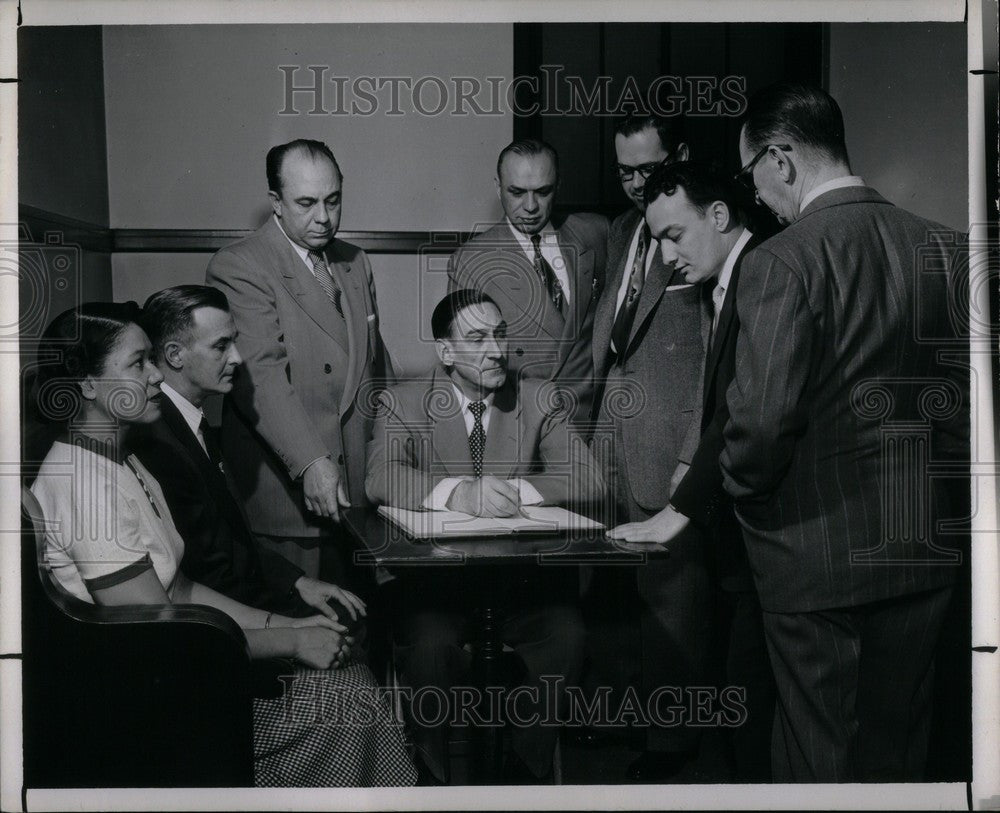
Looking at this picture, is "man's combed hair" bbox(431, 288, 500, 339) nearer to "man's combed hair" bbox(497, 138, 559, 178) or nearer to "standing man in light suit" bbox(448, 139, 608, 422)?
"standing man in light suit" bbox(448, 139, 608, 422)

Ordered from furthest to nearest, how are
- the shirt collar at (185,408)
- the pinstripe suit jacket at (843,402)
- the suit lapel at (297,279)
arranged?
1. the suit lapel at (297,279)
2. the shirt collar at (185,408)
3. the pinstripe suit jacket at (843,402)

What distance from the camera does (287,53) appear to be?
9.99ft

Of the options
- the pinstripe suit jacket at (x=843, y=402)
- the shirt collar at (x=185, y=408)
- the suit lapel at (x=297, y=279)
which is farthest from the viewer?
the suit lapel at (x=297, y=279)

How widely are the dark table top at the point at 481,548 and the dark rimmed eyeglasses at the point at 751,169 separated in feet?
3.60

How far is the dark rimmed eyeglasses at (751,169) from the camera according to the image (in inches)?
117

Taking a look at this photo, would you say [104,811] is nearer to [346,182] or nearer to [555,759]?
[555,759]

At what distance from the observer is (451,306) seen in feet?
9.95

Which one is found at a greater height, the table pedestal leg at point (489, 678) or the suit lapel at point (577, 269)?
the suit lapel at point (577, 269)

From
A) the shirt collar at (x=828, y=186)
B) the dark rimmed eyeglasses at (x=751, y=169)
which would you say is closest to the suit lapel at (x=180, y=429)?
the dark rimmed eyeglasses at (x=751, y=169)

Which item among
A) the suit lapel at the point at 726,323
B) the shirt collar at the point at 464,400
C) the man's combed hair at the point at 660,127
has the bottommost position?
the shirt collar at the point at 464,400

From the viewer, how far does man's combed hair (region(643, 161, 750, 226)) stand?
2.98 metres

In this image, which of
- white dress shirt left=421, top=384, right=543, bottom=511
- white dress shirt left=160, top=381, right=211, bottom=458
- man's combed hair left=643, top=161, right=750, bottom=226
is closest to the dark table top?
white dress shirt left=421, top=384, right=543, bottom=511

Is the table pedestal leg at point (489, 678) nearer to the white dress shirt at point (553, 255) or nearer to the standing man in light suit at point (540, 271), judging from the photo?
the standing man in light suit at point (540, 271)

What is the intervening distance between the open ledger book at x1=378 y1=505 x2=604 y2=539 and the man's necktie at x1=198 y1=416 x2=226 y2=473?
50cm
